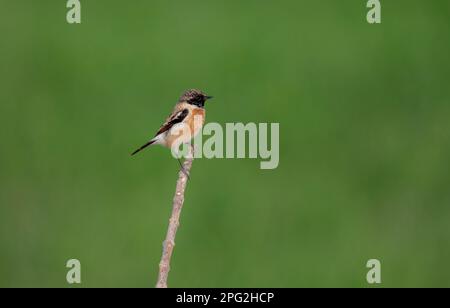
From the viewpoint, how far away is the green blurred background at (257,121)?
33.6 ft

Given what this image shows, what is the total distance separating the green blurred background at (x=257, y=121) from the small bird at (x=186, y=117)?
255 centimetres

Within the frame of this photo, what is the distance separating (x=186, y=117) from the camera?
7.60 meters

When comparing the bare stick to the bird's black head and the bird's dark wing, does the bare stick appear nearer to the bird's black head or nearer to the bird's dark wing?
the bird's dark wing

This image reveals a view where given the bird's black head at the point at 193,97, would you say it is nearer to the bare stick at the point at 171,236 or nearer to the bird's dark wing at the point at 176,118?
the bird's dark wing at the point at 176,118

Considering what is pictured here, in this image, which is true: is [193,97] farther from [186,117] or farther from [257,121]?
[257,121]

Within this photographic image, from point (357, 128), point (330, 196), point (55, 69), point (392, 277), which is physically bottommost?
point (392, 277)

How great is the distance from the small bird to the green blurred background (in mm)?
2547

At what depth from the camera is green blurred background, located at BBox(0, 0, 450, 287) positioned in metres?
10.2

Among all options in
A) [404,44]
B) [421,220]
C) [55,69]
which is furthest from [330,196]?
[55,69]

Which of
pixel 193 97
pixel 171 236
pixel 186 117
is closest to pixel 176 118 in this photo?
pixel 186 117

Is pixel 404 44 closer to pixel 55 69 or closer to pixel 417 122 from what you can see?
pixel 417 122

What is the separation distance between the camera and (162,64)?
12367 millimetres

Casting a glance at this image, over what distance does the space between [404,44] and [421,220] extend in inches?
120

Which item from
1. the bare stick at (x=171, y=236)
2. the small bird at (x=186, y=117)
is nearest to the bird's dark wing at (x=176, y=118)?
the small bird at (x=186, y=117)
